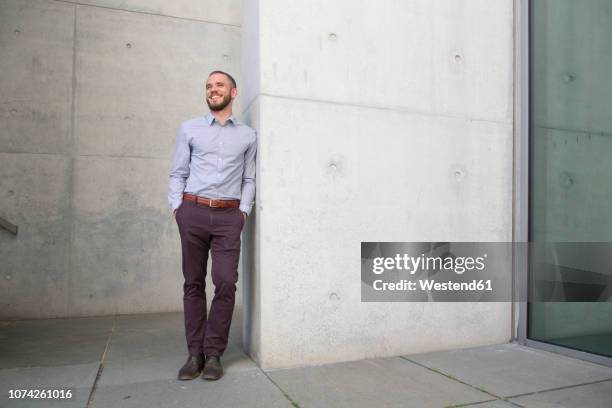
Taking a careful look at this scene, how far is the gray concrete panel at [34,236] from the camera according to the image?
15.2 ft

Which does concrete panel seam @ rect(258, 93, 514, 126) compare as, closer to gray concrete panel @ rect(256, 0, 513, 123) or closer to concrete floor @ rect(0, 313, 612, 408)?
gray concrete panel @ rect(256, 0, 513, 123)

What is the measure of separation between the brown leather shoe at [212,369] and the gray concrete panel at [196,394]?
28 mm

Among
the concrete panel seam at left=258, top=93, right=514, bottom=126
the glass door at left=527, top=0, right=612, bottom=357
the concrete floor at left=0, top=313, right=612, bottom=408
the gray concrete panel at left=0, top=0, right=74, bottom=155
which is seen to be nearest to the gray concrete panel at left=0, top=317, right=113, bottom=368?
the concrete floor at left=0, top=313, right=612, bottom=408

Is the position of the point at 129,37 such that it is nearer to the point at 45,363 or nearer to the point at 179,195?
the point at 179,195

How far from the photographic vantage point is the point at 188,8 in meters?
5.28

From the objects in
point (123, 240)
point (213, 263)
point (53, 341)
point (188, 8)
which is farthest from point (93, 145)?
point (213, 263)

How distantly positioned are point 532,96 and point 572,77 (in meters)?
0.34

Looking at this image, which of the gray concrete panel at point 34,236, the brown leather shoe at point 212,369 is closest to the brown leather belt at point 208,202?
the brown leather shoe at point 212,369

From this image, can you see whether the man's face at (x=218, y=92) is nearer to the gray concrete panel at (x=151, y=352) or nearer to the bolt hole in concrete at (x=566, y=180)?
the gray concrete panel at (x=151, y=352)

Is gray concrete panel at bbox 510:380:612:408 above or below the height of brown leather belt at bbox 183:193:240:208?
below

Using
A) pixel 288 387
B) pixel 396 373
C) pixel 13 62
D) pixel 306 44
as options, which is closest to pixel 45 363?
pixel 288 387

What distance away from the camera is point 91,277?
4867 millimetres

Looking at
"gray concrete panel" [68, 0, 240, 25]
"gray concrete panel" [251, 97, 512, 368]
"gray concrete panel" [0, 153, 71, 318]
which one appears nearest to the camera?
"gray concrete panel" [251, 97, 512, 368]

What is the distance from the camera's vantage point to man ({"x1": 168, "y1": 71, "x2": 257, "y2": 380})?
110 inches
